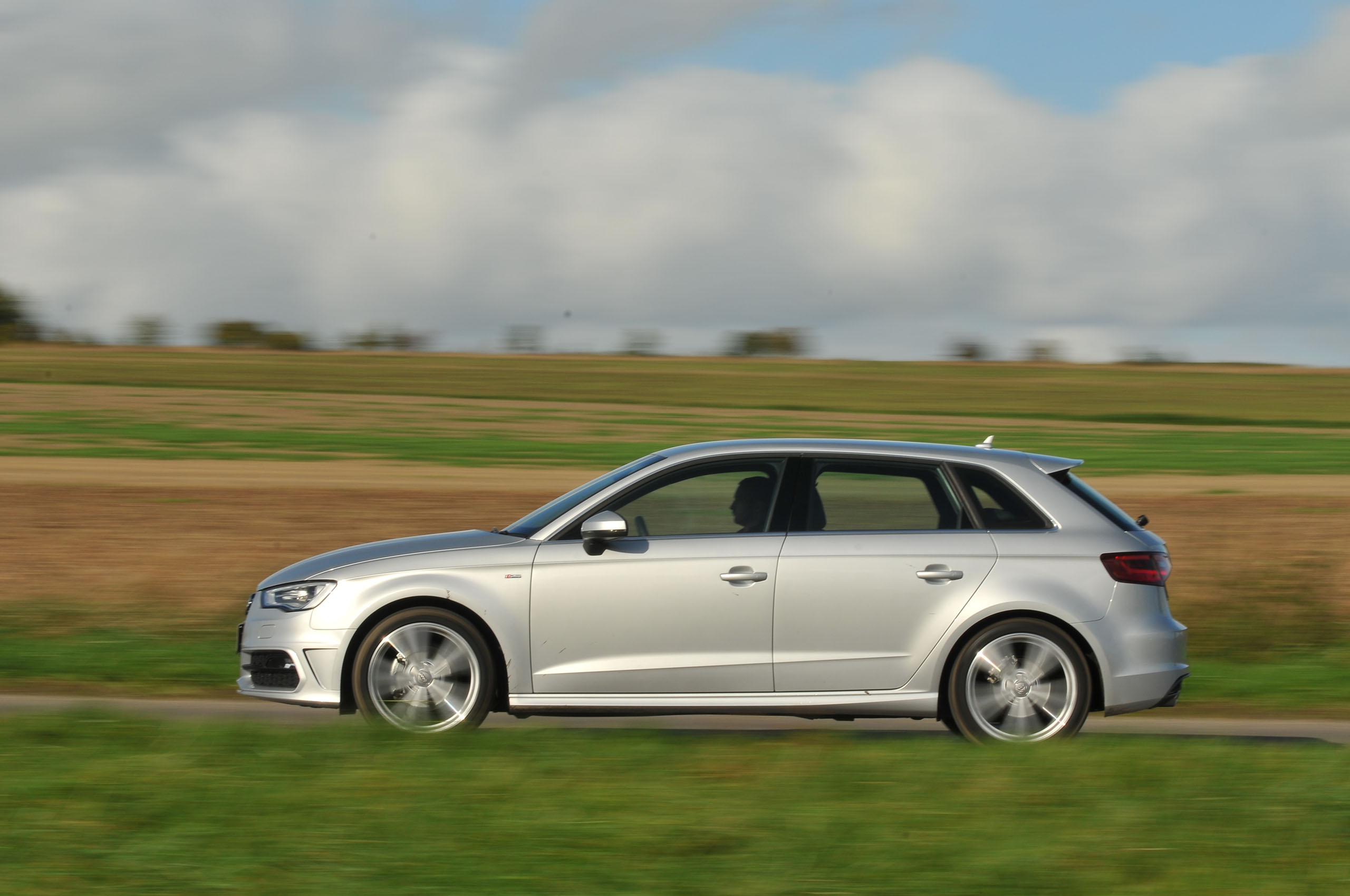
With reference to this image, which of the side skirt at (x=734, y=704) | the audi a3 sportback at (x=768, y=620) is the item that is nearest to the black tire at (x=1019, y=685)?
the audi a3 sportback at (x=768, y=620)

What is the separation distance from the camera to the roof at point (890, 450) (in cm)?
757

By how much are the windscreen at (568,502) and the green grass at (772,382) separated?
4013cm

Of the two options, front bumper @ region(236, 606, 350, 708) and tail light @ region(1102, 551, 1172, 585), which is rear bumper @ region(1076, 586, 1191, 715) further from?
front bumper @ region(236, 606, 350, 708)

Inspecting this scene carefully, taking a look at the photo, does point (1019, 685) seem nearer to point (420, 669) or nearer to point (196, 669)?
point (420, 669)

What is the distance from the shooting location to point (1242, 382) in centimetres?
5975

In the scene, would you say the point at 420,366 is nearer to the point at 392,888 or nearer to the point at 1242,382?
the point at 1242,382

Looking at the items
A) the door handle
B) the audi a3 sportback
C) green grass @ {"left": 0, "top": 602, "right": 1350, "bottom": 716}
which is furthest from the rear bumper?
green grass @ {"left": 0, "top": 602, "right": 1350, "bottom": 716}

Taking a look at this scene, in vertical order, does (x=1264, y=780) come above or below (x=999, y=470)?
below

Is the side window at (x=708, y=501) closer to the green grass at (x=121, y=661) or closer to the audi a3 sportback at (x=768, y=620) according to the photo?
the audi a3 sportback at (x=768, y=620)

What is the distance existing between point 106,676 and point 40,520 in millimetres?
8516

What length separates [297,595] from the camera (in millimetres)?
7414

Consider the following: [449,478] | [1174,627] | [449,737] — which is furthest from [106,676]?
[449,478]

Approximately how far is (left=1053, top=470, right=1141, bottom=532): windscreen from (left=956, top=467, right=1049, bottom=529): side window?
25 centimetres

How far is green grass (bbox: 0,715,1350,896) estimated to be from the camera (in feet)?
15.8
